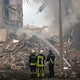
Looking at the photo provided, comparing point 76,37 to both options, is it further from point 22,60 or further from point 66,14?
point 22,60

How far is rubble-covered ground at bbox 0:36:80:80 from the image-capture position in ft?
58.5

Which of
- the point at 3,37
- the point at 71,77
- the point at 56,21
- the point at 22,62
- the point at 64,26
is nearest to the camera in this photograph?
the point at 71,77

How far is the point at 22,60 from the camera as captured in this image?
22.3 metres

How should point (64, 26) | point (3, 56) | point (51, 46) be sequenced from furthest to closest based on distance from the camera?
point (64, 26) < point (51, 46) < point (3, 56)

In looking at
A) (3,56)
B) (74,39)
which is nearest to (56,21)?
(74,39)

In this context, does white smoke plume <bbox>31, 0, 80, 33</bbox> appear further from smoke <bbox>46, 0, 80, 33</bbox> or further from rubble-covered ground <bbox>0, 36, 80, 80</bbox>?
rubble-covered ground <bbox>0, 36, 80, 80</bbox>

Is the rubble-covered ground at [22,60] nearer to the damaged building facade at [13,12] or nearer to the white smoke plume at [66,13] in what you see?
the white smoke plume at [66,13]

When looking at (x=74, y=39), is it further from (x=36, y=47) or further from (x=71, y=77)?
(x=71, y=77)

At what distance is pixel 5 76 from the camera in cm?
1777

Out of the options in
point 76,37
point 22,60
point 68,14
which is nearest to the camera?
point 22,60

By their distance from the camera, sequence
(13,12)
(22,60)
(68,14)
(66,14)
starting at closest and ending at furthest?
(22,60)
(68,14)
(66,14)
(13,12)

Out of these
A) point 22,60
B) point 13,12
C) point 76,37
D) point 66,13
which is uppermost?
point 13,12

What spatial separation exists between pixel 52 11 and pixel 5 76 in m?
15.8

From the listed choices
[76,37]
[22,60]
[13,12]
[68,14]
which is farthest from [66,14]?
[22,60]
